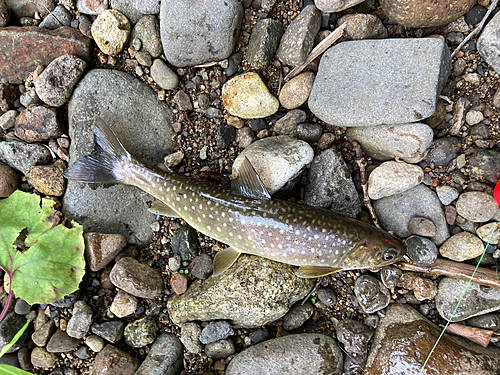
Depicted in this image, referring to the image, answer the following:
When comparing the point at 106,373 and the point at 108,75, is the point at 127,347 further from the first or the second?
the point at 108,75

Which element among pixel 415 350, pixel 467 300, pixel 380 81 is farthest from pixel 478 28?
pixel 415 350

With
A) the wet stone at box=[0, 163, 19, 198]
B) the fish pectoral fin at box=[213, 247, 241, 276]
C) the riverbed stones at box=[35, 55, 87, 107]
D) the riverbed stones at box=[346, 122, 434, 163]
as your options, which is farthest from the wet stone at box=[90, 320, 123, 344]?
the riverbed stones at box=[346, 122, 434, 163]

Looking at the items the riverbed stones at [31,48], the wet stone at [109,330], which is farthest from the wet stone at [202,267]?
the riverbed stones at [31,48]

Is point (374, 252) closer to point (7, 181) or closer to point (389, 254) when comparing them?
point (389, 254)

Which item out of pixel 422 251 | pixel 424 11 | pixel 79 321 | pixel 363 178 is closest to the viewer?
pixel 424 11

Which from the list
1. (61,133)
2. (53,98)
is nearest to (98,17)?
(53,98)

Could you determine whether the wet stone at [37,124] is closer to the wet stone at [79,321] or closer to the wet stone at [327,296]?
the wet stone at [79,321]
